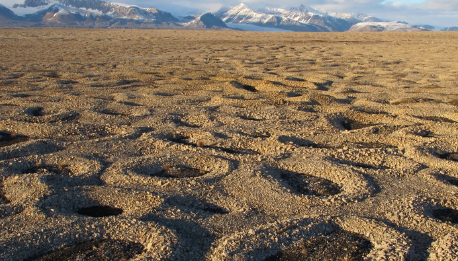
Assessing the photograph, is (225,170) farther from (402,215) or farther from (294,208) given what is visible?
(402,215)

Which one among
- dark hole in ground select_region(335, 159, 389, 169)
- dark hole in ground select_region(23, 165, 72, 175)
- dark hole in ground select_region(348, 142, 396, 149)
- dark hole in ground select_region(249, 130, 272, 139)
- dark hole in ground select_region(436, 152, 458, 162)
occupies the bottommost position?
dark hole in ground select_region(23, 165, 72, 175)

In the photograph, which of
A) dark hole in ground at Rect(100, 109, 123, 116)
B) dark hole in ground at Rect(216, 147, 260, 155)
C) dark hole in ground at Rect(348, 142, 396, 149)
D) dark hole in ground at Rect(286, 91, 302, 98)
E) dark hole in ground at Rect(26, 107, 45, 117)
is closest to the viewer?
dark hole in ground at Rect(216, 147, 260, 155)

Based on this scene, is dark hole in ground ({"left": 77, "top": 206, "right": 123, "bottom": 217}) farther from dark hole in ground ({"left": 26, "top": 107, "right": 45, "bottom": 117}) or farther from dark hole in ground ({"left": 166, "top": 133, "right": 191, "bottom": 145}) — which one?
dark hole in ground ({"left": 26, "top": 107, "right": 45, "bottom": 117})

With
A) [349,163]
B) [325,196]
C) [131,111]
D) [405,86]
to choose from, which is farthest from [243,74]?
[325,196]

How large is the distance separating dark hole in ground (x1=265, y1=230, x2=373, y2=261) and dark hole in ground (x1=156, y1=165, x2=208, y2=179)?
169 centimetres

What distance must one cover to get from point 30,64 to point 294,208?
532 inches

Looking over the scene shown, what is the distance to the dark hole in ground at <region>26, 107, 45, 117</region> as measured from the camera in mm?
6741

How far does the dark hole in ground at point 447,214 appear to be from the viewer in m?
3.49

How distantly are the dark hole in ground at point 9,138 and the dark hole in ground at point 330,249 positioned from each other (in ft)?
14.1

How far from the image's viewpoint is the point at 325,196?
3.90m

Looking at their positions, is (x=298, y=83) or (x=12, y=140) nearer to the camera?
(x=12, y=140)

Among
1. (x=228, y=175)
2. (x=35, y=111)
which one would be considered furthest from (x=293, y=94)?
(x=35, y=111)

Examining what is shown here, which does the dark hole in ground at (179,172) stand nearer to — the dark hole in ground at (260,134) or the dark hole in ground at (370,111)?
the dark hole in ground at (260,134)

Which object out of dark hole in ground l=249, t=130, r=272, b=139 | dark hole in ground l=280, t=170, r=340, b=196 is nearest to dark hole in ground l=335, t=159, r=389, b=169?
dark hole in ground l=280, t=170, r=340, b=196
